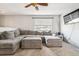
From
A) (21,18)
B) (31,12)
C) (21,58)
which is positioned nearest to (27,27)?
(21,18)

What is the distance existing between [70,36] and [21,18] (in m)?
1.28

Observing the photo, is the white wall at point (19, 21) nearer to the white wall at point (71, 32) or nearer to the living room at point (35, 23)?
the living room at point (35, 23)

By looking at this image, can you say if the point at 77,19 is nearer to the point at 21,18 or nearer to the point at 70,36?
the point at 70,36

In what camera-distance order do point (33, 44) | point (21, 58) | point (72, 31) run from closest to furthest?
1. point (21, 58)
2. point (72, 31)
3. point (33, 44)

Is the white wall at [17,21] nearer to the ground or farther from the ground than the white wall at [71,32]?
farther from the ground

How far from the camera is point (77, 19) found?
8.76 ft

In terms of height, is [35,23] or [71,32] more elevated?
[35,23]

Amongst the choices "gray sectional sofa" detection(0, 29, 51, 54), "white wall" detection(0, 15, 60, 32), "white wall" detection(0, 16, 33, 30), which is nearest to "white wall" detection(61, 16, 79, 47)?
"white wall" detection(0, 15, 60, 32)

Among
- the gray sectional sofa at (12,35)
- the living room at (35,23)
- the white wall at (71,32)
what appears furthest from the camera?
the white wall at (71,32)

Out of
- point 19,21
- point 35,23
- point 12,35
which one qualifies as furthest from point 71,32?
point 12,35

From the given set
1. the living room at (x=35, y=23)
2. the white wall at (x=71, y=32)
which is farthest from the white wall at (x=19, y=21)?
the white wall at (x=71, y=32)

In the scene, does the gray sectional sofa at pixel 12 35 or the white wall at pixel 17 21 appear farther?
the gray sectional sofa at pixel 12 35

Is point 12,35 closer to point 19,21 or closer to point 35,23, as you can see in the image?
point 19,21

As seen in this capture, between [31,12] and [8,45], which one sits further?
[8,45]
